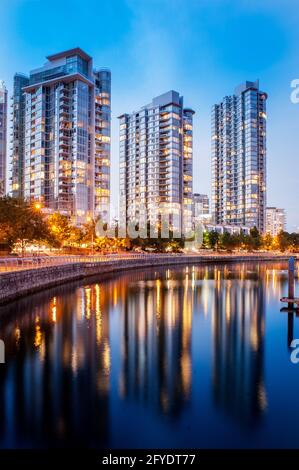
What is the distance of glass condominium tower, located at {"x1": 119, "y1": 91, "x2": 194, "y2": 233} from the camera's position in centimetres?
16350

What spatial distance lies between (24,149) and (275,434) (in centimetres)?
13820

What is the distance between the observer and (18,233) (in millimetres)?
47469

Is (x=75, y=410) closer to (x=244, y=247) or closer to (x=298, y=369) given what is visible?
(x=298, y=369)

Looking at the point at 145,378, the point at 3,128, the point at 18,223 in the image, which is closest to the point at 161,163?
the point at 3,128

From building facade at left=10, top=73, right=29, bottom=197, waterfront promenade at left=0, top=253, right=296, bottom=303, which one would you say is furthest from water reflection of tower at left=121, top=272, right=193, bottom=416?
building facade at left=10, top=73, right=29, bottom=197

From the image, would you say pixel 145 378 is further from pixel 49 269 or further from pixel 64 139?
pixel 64 139

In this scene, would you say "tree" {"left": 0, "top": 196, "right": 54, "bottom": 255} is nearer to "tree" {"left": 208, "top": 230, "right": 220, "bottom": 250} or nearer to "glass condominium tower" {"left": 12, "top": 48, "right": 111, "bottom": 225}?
"glass condominium tower" {"left": 12, "top": 48, "right": 111, "bottom": 225}

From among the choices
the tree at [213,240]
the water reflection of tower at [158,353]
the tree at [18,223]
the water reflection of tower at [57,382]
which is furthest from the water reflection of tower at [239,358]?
the tree at [213,240]

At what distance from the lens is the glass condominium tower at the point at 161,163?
536 ft

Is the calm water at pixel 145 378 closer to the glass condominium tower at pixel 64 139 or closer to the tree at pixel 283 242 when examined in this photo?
the glass condominium tower at pixel 64 139

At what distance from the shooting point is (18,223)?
141 ft

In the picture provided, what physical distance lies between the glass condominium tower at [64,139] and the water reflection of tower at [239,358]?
93313 mm

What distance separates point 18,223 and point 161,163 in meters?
130
